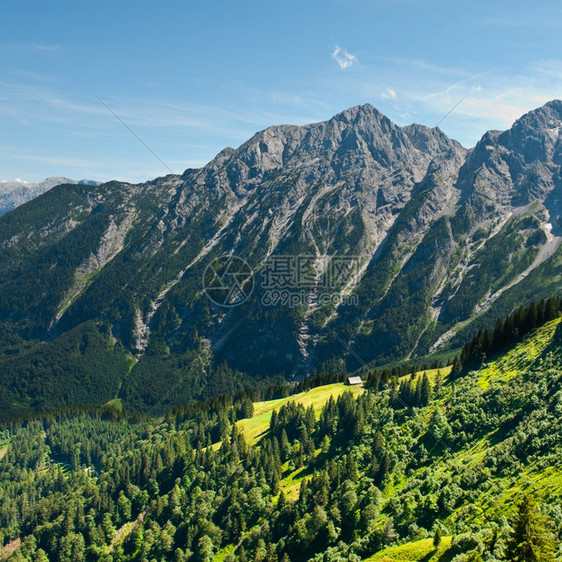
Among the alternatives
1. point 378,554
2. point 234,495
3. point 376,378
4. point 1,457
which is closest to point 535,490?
point 378,554

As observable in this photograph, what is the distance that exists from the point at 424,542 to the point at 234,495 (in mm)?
51581

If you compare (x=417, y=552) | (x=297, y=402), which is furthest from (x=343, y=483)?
(x=297, y=402)

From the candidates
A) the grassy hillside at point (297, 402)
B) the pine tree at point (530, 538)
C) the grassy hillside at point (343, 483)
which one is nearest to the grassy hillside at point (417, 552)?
the grassy hillside at point (343, 483)

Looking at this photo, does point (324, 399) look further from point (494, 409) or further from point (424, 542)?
point (424, 542)

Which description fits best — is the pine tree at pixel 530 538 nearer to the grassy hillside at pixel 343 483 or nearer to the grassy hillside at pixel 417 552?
the grassy hillside at pixel 343 483

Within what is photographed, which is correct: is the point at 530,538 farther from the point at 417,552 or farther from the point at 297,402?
the point at 297,402

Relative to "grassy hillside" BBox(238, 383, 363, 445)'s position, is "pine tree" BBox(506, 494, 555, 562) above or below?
above

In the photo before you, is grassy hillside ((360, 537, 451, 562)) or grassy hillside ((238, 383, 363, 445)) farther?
grassy hillside ((238, 383, 363, 445))

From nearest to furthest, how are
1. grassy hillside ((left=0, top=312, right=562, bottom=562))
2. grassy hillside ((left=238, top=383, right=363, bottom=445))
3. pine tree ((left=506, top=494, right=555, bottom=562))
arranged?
pine tree ((left=506, top=494, right=555, bottom=562)) < grassy hillside ((left=0, top=312, right=562, bottom=562)) < grassy hillside ((left=238, top=383, right=363, bottom=445))

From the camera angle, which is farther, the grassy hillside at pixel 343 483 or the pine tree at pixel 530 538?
the grassy hillside at pixel 343 483

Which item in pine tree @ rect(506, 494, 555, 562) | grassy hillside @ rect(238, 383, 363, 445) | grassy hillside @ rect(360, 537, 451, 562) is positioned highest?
pine tree @ rect(506, 494, 555, 562)

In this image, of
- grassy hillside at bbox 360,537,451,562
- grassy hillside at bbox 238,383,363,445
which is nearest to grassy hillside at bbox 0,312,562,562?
grassy hillside at bbox 360,537,451,562

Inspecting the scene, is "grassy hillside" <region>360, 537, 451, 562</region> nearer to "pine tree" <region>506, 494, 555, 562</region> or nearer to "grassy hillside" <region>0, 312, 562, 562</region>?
"grassy hillside" <region>0, 312, 562, 562</region>

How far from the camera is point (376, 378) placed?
120562 mm
